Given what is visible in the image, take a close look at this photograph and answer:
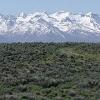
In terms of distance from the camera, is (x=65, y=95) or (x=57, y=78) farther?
(x=57, y=78)

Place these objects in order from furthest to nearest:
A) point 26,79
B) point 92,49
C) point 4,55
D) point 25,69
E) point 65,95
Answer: point 92,49
point 4,55
point 25,69
point 26,79
point 65,95

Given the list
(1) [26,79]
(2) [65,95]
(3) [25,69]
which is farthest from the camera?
(3) [25,69]

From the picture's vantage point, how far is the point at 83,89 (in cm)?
3528

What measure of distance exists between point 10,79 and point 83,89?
28.7 ft

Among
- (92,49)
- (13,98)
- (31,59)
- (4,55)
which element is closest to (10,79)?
Answer: (13,98)

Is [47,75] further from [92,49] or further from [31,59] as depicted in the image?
[92,49]

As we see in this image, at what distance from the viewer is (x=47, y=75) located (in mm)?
45406

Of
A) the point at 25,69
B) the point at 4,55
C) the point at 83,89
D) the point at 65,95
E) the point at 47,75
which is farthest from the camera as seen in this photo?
the point at 4,55

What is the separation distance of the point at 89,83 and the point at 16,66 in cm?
1911

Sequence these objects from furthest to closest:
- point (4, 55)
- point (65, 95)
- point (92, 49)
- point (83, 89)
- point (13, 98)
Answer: point (92, 49) → point (4, 55) → point (83, 89) → point (65, 95) → point (13, 98)

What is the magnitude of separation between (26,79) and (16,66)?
1376 cm

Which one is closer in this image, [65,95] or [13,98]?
[13,98]

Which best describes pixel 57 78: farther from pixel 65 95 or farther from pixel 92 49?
pixel 92 49

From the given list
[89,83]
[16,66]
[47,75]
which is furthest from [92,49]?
[89,83]
